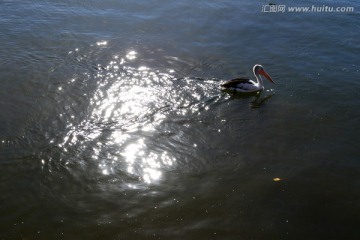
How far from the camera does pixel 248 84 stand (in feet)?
35.2

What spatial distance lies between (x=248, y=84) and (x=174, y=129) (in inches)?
114

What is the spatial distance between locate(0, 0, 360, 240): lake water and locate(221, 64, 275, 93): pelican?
0.87 ft

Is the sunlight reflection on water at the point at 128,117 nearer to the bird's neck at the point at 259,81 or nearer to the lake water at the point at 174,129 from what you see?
the lake water at the point at 174,129

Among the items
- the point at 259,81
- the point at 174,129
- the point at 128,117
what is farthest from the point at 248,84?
the point at 128,117

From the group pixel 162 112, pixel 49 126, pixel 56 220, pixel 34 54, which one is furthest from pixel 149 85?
pixel 56 220

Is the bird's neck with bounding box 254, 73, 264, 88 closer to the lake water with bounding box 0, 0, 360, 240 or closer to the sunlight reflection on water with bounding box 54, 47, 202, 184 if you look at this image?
the lake water with bounding box 0, 0, 360, 240

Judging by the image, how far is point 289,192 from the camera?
24.5 ft

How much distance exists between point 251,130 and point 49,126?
479cm

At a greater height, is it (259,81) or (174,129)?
(259,81)

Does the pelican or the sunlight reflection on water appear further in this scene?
the pelican

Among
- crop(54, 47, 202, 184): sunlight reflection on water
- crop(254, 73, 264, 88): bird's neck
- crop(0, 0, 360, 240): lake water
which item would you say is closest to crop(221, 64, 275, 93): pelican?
crop(254, 73, 264, 88): bird's neck

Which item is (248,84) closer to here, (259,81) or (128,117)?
(259,81)

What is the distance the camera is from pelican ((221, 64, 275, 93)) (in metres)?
10.6

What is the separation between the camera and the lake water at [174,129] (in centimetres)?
689
